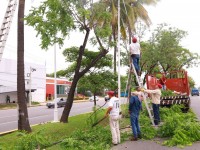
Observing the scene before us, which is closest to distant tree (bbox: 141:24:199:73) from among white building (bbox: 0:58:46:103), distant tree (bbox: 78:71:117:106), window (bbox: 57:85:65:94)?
distant tree (bbox: 78:71:117:106)

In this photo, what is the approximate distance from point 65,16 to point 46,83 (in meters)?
50.9

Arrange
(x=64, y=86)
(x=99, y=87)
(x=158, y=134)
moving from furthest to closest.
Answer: (x=64, y=86), (x=99, y=87), (x=158, y=134)

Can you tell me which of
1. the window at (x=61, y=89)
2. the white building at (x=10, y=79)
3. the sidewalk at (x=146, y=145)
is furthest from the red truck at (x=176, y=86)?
the window at (x=61, y=89)

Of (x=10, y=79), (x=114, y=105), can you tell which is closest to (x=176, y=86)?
(x=114, y=105)

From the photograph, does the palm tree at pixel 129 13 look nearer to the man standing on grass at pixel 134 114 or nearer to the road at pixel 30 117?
the road at pixel 30 117

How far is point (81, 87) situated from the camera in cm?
2186

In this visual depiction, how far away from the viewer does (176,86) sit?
19.0 m

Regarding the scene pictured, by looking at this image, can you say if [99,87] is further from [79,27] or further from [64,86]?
[64,86]

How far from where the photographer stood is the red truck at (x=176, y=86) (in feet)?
55.1

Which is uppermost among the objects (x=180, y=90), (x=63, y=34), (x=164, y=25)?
(x=164, y=25)

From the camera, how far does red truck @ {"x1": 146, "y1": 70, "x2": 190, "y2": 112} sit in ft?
55.1

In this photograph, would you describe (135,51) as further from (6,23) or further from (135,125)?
(6,23)

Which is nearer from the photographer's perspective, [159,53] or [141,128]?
[141,128]

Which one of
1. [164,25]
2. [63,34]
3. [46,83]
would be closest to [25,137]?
[63,34]
